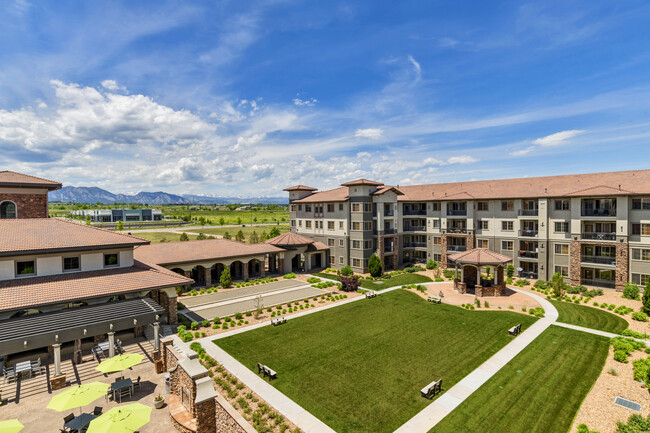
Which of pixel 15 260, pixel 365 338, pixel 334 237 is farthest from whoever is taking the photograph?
pixel 334 237

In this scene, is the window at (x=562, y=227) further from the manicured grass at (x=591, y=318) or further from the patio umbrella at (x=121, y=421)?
the patio umbrella at (x=121, y=421)

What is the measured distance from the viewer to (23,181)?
3091cm

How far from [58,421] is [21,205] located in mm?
26191

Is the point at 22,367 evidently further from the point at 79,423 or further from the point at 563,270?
the point at 563,270

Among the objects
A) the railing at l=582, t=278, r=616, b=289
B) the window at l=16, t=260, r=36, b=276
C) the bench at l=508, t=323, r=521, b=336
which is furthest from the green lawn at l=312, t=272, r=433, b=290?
the window at l=16, t=260, r=36, b=276

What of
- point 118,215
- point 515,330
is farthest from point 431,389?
point 118,215

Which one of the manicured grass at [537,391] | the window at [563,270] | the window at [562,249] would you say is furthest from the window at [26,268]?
the window at [562,249]

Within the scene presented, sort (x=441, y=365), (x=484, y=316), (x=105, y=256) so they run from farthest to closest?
(x=484, y=316) < (x=105, y=256) < (x=441, y=365)

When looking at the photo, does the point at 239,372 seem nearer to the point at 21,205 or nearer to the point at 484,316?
the point at 484,316

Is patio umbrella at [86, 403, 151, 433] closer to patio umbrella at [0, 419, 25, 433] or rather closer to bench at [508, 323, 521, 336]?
patio umbrella at [0, 419, 25, 433]

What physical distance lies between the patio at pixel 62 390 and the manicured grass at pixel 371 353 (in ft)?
17.2

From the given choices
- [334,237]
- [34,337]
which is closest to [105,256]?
[34,337]

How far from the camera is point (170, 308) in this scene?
89.0 ft

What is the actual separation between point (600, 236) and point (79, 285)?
52013 millimetres
